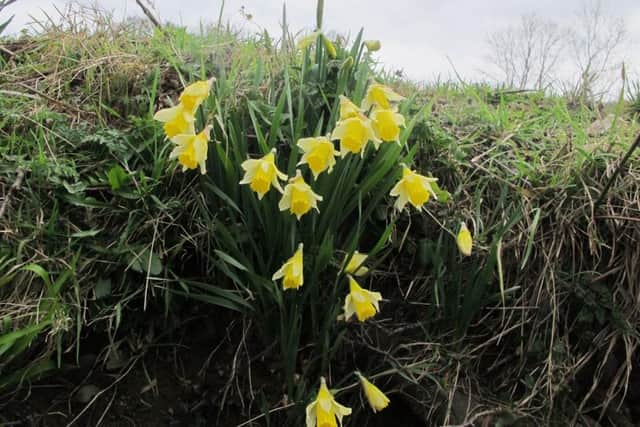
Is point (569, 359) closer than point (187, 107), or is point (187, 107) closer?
point (187, 107)

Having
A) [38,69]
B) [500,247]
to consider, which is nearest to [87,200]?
[38,69]

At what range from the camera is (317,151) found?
125cm

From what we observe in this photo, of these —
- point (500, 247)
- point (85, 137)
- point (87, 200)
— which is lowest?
point (500, 247)

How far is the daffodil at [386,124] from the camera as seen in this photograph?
49.9 inches

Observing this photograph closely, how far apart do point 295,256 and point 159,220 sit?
0.42m

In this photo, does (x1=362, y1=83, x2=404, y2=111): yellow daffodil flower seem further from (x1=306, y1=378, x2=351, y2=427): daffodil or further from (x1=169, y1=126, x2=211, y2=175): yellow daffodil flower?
(x1=306, y1=378, x2=351, y2=427): daffodil

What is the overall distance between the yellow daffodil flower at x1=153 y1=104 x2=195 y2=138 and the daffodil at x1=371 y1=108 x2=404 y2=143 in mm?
471

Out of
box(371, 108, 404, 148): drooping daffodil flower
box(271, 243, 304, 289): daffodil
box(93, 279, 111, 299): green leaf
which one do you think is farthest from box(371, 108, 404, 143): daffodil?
box(93, 279, 111, 299): green leaf

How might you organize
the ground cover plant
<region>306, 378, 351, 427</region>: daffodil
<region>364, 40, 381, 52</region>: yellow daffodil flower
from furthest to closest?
1. <region>364, 40, 381, 52</region>: yellow daffodil flower
2. the ground cover plant
3. <region>306, 378, 351, 427</region>: daffodil

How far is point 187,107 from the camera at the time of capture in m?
1.25

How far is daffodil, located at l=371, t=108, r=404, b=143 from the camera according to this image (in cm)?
127

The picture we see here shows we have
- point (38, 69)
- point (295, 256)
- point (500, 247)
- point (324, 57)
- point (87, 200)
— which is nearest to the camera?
point (295, 256)

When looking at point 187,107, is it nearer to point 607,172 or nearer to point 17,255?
point 17,255

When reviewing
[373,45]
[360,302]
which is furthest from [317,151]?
[373,45]
